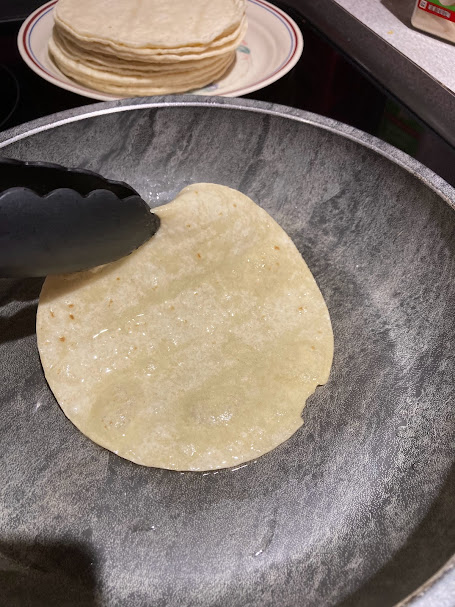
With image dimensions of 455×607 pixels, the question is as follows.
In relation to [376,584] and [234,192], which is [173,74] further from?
[376,584]

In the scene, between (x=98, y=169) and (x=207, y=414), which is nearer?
(x=207, y=414)

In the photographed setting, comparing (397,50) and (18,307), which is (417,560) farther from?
(397,50)

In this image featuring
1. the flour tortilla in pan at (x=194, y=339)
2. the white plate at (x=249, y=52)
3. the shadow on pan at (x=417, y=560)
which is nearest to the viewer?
the shadow on pan at (x=417, y=560)

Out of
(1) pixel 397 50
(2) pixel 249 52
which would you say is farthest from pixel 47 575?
(1) pixel 397 50

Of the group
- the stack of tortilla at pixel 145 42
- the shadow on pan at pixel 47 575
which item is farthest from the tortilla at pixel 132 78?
the shadow on pan at pixel 47 575

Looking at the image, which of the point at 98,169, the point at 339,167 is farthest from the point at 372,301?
the point at 98,169

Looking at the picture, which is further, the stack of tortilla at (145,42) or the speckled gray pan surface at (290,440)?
the stack of tortilla at (145,42)

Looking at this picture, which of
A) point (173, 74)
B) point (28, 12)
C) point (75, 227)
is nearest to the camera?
point (75, 227)

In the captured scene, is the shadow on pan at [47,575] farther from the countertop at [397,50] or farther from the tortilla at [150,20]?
the countertop at [397,50]
